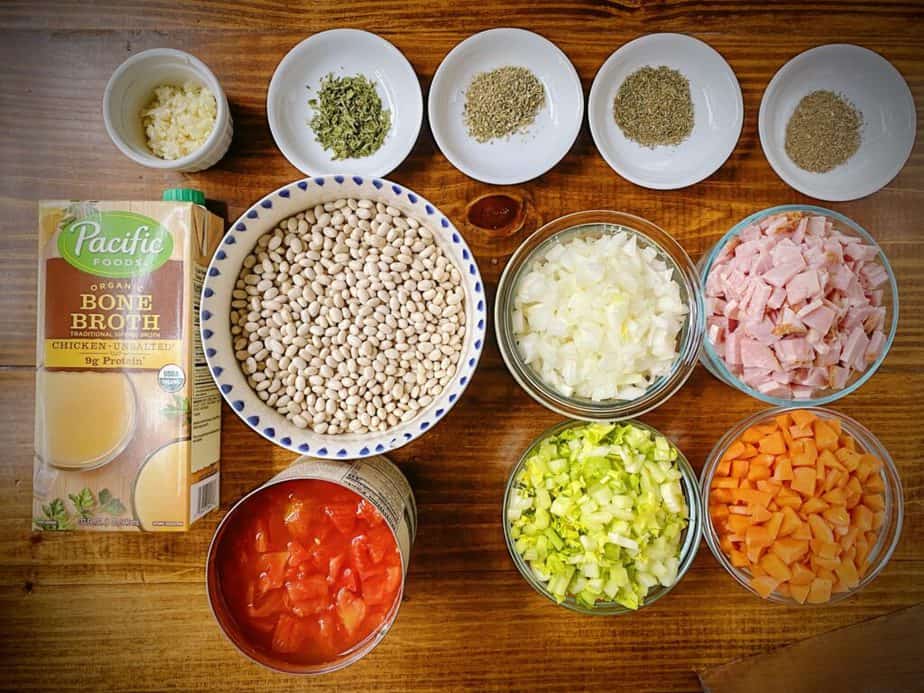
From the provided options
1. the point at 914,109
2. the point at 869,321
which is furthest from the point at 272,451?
the point at 914,109

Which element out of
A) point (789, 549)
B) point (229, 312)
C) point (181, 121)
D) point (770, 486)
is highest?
point (181, 121)

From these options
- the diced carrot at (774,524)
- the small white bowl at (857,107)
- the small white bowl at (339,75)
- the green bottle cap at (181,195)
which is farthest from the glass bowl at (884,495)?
the green bottle cap at (181,195)

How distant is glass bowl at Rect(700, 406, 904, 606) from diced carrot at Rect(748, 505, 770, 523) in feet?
0.30

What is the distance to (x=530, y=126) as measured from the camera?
138 cm

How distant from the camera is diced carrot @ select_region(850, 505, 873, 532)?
4.05ft

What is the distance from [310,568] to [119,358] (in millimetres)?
554

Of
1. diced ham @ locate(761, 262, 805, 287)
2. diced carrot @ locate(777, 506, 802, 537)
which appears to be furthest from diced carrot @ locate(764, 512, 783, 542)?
diced ham @ locate(761, 262, 805, 287)

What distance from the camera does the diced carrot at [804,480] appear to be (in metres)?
1.19

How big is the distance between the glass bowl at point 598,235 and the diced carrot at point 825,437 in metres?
0.27

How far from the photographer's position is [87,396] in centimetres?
119

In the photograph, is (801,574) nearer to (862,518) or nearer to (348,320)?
(862,518)

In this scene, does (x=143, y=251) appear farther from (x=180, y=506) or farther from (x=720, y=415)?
(x=720, y=415)

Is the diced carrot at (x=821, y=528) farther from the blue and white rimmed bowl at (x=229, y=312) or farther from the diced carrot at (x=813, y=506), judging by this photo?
the blue and white rimmed bowl at (x=229, y=312)

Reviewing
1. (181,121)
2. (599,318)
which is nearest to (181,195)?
(181,121)
